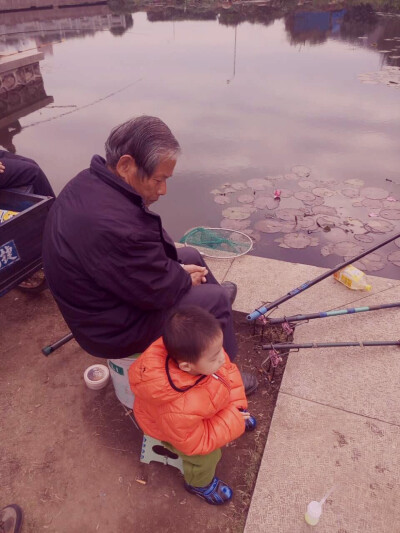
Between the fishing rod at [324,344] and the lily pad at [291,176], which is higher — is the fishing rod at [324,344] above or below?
above

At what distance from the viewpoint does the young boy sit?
1619 millimetres

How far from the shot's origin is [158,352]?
1.77 metres

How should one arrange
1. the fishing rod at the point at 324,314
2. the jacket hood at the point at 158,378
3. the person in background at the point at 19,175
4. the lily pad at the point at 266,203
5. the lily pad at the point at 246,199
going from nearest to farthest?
the jacket hood at the point at 158,378 → the fishing rod at the point at 324,314 → the person in background at the point at 19,175 → the lily pad at the point at 266,203 → the lily pad at the point at 246,199

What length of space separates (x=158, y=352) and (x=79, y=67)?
46.1 feet

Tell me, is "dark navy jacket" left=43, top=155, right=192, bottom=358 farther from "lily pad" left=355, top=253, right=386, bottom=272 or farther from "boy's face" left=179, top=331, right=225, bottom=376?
"lily pad" left=355, top=253, right=386, bottom=272

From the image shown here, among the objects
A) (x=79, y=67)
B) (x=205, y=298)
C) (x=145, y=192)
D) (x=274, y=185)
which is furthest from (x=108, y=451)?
(x=79, y=67)

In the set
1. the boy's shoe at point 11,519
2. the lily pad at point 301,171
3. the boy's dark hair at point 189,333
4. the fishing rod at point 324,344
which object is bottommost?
the boy's shoe at point 11,519

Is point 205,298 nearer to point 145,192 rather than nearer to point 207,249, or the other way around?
point 145,192

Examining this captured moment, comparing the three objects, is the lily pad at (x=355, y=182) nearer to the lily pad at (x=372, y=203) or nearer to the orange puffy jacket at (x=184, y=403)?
the lily pad at (x=372, y=203)

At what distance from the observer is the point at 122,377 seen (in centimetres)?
230

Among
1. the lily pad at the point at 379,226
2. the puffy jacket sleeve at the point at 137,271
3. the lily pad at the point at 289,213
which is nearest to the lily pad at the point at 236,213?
the lily pad at the point at 289,213

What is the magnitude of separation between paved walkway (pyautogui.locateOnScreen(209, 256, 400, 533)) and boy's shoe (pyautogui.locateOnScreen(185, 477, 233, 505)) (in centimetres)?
15

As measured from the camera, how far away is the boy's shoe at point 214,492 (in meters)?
2.03

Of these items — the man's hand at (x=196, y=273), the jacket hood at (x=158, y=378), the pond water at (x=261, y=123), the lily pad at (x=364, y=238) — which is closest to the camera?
the jacket hood at (x=158, y=378)
